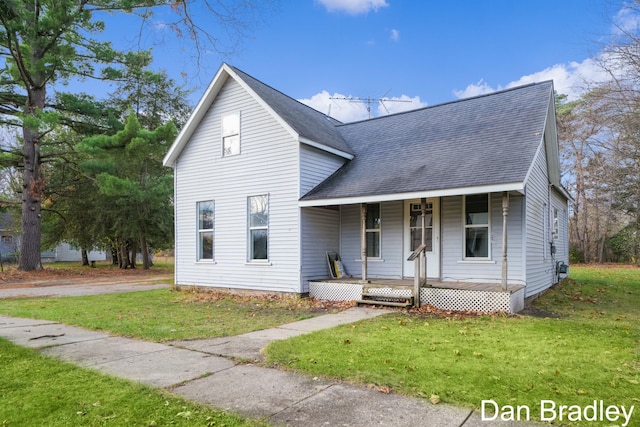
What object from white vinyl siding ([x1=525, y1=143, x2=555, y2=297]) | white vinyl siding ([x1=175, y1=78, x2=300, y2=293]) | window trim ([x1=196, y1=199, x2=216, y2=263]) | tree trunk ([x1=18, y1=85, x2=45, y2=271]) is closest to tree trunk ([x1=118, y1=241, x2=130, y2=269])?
tree trunk ([x1=18, y1=85, x2=45, y2=271])

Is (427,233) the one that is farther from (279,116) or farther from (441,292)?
(279,116)

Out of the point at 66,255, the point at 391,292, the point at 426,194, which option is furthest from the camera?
the point at 66,255

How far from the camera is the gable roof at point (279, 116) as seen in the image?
36.2ft

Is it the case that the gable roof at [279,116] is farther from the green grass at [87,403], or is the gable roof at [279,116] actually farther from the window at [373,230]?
the green grass at [87,403]

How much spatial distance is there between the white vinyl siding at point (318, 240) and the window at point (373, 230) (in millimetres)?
912

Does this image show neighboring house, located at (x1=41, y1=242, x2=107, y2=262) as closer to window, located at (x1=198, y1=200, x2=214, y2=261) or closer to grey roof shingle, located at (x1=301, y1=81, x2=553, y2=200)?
window, located at (x1=198, y1=200, x2=214, y2=261)

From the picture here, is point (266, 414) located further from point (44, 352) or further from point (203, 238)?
point (203, 238)

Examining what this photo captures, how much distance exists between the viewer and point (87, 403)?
11.8 feet

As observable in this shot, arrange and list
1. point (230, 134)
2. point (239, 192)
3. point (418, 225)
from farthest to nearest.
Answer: point (230, 134) → point (239, 192) → point (418, 225)

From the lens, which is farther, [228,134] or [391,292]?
[228,134]

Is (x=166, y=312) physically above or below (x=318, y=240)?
below

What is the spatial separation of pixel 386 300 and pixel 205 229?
656 centimetres

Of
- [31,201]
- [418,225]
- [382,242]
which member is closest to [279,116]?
[382,242]

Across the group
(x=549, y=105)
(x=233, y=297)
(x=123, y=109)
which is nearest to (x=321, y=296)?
(x=233, y=297)
